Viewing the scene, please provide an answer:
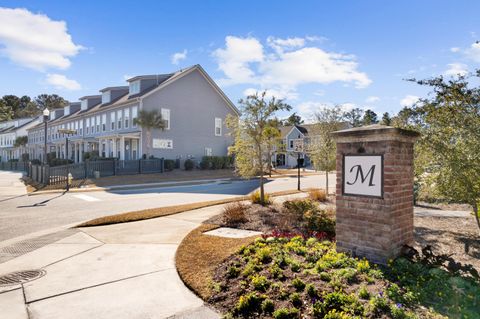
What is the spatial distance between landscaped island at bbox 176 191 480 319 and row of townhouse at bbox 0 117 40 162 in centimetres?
6867

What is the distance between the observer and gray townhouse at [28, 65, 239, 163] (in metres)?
30.3

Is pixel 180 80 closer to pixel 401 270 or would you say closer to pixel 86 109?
pixel 86 109

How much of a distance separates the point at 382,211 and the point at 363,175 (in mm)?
590

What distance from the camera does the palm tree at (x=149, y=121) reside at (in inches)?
1121

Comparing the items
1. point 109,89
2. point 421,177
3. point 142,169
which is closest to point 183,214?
→ point 421,177

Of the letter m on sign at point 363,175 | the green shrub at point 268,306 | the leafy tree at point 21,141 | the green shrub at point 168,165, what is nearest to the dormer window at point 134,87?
the green shrub at point 168,165

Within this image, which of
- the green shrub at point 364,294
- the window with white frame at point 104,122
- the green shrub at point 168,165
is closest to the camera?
the green shrub at point 364,294

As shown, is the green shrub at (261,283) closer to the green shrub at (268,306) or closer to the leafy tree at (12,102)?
the green shrub at (268,306)

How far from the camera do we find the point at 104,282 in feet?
15.1

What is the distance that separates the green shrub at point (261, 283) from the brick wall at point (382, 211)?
1.58 meters

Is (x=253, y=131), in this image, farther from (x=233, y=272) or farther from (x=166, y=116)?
(x=166, y=116)

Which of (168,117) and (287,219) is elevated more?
(168,117)

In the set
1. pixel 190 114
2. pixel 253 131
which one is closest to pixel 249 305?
pixel 253 131

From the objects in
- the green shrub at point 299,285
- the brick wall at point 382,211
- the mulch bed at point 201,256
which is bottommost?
the mulch bed at point 201,256
